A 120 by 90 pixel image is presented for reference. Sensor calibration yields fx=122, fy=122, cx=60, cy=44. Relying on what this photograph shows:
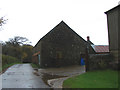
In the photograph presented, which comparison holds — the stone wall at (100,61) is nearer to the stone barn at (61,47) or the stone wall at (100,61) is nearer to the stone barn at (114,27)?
the stone barn at (114,27)

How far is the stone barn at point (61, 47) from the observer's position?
68.5ft

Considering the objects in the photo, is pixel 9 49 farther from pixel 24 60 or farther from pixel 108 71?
pixel 108 71

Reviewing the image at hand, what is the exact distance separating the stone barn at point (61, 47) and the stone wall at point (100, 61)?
38.4 ft

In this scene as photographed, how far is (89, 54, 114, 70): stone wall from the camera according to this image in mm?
8252

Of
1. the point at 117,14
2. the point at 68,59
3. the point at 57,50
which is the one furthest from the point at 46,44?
the point at 117,14

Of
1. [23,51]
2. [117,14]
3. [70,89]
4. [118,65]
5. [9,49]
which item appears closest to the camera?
[70,89]

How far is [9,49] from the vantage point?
50.4 m

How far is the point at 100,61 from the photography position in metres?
8.89

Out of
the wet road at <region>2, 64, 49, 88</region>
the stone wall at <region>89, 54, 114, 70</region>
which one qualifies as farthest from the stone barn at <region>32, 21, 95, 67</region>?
the stone wall at <region>89, 54, 114, 70</region>

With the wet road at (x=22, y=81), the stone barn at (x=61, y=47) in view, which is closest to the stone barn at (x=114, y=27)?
the wet road at (x=22, y=81)

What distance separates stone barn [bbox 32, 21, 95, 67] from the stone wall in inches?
461

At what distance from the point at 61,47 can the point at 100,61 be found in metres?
13.4

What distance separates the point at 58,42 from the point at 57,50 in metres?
1.47

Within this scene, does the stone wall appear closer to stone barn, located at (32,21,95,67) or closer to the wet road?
the wet road
